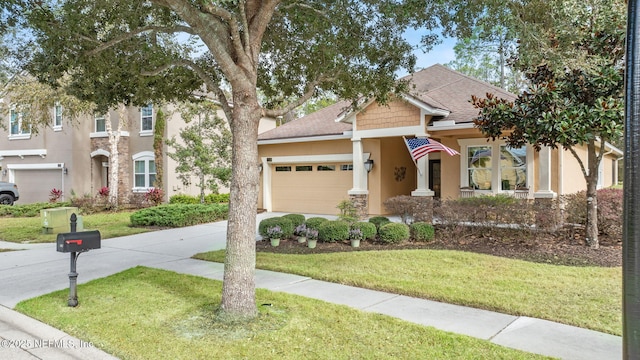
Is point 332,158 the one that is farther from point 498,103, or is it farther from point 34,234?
point 34,234

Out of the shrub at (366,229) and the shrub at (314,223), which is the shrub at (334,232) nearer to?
the shrub at (314,223)

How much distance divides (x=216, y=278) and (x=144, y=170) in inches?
605

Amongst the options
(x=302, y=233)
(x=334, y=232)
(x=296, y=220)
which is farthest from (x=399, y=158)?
(x=302, y=233)

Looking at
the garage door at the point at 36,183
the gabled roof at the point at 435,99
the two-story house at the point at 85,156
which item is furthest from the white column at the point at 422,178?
the garage door at the point at 36,183

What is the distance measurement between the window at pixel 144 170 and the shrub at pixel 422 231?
14317 mm

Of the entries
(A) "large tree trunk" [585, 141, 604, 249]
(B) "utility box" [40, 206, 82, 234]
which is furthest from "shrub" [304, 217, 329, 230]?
(B) "utility box" [40, 206, 82, 234]

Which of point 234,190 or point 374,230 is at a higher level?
point 234,190

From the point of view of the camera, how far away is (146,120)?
20.8m

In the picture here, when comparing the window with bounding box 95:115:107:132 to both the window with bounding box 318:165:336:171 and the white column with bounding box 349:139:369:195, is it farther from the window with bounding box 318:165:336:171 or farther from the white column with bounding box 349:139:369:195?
the white column with bounding box 349:139:369:195

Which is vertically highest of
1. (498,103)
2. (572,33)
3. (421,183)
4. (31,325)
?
(572,33)

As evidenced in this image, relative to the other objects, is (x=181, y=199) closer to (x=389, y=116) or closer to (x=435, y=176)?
(x=389, y=116)

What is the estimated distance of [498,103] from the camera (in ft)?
30.8

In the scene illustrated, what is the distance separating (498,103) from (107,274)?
8.52 metres

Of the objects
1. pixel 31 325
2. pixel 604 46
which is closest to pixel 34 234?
pixel 31 325
